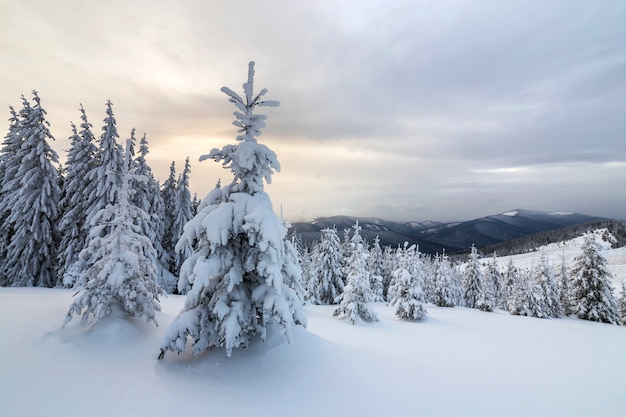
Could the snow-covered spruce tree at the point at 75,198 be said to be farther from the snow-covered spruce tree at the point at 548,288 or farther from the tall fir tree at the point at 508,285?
the tall fir tree at the point at 508,285

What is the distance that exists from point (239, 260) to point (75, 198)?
24.9m

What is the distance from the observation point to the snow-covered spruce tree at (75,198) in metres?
23.8

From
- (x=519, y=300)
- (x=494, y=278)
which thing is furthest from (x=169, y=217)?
(x=494, y=278)

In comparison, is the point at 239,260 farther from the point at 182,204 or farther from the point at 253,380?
the point at 182,204

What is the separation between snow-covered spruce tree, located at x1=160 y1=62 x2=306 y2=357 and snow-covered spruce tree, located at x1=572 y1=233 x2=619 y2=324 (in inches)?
1615

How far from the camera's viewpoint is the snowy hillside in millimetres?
6527

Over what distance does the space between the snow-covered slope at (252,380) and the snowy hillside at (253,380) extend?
0.03 metres

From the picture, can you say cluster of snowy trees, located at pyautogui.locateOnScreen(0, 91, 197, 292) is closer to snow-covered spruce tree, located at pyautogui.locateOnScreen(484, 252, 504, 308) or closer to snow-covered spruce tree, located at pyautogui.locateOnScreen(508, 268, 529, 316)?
snow-covered spruce tree, located at pyautogui.locateOnScreen(508, 268, 529, 316)

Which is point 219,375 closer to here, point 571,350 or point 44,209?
point 571,350

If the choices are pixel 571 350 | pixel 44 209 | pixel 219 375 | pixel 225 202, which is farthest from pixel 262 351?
pixel 44 209

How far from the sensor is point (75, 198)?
2523 cm

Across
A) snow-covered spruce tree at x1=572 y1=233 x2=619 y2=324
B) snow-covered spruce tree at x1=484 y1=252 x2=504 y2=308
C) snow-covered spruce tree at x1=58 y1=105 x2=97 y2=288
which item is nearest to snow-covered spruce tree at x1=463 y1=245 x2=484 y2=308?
snow-covered spruce tree at x1=484 y1=252 x2=504 y2=308

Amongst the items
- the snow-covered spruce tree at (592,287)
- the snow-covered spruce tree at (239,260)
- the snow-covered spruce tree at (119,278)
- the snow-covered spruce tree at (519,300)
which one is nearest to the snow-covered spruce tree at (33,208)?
the snow-covered spruce tree at (119,278)

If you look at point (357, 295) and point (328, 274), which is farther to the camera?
point (328, 274)
